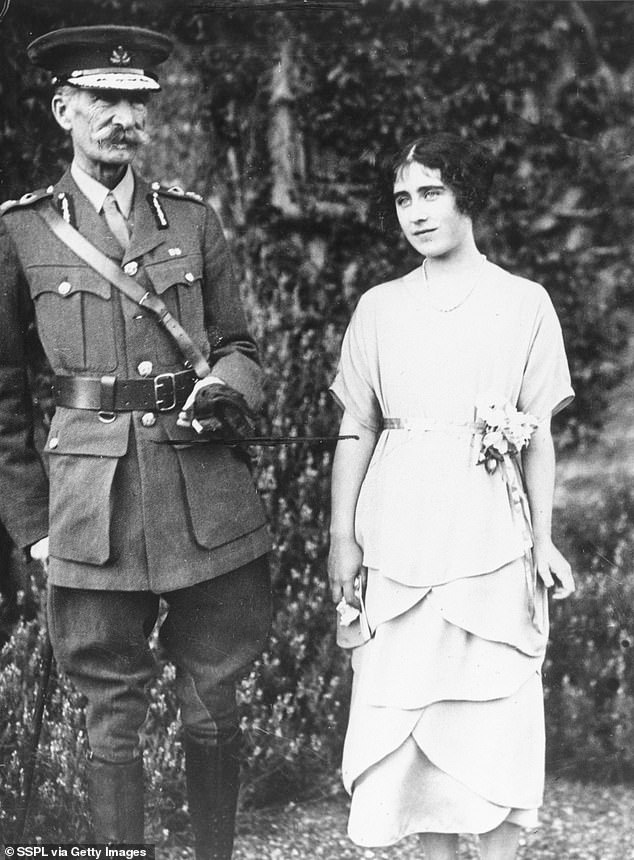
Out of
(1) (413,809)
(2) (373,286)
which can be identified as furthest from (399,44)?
(1) (413,809)

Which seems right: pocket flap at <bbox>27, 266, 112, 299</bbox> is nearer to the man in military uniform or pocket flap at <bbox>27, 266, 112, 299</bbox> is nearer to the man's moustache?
the man in military uniform

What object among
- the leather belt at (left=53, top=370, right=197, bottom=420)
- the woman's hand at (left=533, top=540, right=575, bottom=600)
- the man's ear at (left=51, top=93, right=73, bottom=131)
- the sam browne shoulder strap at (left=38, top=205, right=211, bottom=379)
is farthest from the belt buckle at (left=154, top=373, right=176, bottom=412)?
the woman's hand at (left=533, top=540, right=575, bottom=600)

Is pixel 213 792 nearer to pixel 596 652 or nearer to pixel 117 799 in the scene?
pixel 117 799

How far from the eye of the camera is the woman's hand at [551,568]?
3.38 meters

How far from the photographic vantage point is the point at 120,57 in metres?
3.26

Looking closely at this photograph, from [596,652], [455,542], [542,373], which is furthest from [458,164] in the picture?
[596,652]

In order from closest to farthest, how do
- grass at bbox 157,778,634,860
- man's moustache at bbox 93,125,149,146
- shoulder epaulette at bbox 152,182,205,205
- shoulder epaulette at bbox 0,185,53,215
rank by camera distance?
1. man's moustache at bbox 93,125,149,146
2. shoulder epaulette at bbox 0,185,53,215
3. shoulder epaulette at bbox 152,182,205,205
4. grass at bbox 157,778,634,860

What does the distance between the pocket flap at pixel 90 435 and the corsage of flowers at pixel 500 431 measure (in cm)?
102

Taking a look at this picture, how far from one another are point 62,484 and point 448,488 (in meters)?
1.11

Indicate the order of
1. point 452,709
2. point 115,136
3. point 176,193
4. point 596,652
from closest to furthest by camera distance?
point 115,136 → point 452,709 → point 176,193 → point 596,652

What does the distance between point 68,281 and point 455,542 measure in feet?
4.36

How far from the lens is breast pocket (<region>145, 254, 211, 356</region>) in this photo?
3.26m

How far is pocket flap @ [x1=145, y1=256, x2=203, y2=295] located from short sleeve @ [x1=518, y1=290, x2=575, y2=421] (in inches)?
39.5

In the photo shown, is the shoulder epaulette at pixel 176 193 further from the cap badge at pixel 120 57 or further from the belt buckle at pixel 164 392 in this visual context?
the belt buckle at pixel 164 392
